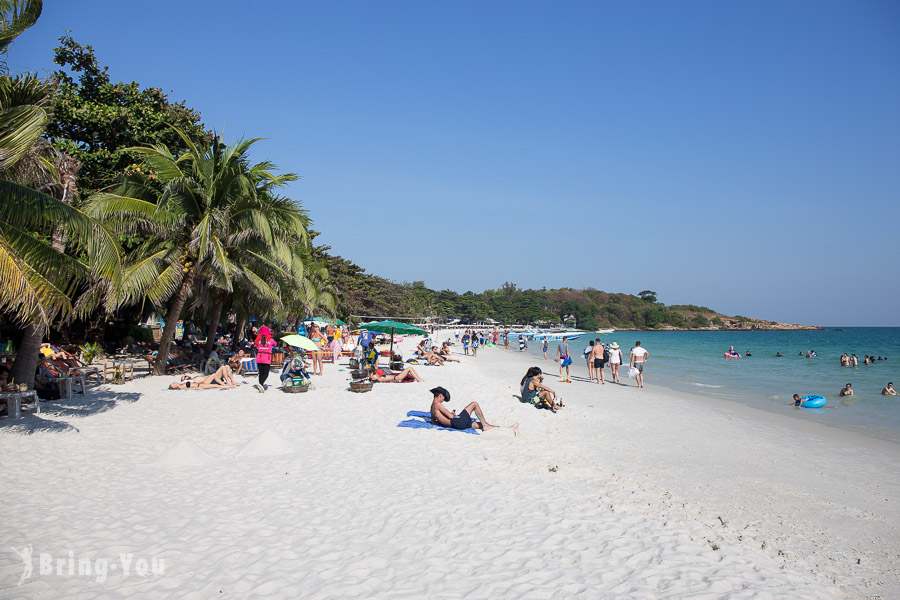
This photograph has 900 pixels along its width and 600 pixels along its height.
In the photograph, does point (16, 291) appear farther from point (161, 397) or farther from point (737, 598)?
point (737, 598)

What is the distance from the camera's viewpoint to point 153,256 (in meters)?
12.4

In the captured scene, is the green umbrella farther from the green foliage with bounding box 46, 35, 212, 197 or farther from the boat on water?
the boat on water

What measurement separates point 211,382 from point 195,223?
4.39m

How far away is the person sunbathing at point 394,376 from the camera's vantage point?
1409cm

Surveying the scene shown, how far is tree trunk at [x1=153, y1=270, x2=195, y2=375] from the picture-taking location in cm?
1335

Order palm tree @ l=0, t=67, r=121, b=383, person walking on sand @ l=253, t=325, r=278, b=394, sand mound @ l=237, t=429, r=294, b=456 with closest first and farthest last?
palm tree @ l=0, t=67, r=121, b=383, sand mound @ l=237, t=429, r=294, b=456, person walking on sand @ l=253, t=325, r=278, b=394

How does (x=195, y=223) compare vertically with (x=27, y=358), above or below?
above

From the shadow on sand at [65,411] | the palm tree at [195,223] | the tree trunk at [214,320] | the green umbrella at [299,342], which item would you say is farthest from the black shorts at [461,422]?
the tree trunk at [214,320]

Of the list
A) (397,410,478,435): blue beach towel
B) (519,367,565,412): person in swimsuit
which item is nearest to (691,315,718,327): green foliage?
(519,367,565,412): person in swimsuit

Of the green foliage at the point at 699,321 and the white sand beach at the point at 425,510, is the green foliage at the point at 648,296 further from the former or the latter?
the white sand beach at the point at 425,510

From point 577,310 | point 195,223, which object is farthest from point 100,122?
point 577,310

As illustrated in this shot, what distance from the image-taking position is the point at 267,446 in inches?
266

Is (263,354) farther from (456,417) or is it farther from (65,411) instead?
(456,417)

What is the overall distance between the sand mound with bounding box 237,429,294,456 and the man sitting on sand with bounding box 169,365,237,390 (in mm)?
5747
